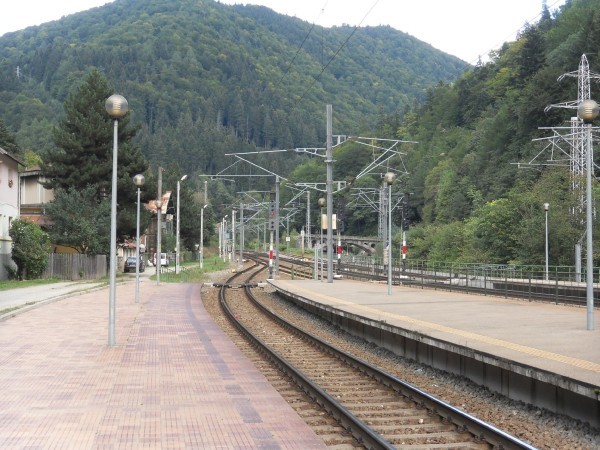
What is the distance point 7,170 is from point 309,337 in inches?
1398

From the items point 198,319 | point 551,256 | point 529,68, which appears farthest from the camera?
point 529,68

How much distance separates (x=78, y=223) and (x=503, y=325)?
43666 mm

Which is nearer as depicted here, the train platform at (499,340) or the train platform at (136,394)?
the train platform at (136,394)

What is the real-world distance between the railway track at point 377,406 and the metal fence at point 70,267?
36963 mm

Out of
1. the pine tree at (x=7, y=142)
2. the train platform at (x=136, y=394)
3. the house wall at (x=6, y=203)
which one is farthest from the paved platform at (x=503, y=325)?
the pine tree at (x=7, y=142)

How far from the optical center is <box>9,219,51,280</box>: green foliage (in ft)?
157

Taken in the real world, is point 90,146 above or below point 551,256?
above

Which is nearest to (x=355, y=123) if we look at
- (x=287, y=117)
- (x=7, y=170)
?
(x=287, y=117)

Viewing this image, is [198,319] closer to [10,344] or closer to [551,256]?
[10,344]

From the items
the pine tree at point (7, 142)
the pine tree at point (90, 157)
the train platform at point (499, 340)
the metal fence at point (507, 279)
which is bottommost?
the train platform at point (499, 340)

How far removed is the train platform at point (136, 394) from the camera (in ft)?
27.0

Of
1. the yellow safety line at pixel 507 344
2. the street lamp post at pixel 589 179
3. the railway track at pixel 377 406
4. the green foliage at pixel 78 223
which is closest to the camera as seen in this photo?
the railway track at pixel 377 406

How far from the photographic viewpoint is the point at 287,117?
18988 centimetres

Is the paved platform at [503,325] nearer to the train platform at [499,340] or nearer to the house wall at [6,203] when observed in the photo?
the train platform at [499,340]
